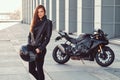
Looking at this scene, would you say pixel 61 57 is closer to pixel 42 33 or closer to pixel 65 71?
pixel 65 71

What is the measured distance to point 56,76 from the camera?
375 inches

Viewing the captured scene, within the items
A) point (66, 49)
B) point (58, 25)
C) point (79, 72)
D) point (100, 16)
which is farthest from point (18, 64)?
point (58, 25)

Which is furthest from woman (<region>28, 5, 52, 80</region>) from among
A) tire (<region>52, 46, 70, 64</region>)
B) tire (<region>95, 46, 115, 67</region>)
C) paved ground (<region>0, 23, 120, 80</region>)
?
tire (<region>52, 46, 70, 64</region>)

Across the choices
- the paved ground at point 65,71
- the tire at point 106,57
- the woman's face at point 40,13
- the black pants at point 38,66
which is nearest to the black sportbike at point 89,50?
the tire at point 106,57

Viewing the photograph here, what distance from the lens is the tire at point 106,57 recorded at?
11070 mm

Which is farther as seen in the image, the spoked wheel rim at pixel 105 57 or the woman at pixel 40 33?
the spoked wheel rim at pixel 105 57

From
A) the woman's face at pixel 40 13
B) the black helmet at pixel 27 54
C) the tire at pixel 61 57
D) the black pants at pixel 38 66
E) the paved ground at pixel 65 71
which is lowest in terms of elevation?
the paved ground at pixel 65 71

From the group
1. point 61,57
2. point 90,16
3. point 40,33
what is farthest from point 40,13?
point 90,16

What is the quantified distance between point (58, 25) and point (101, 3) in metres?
Result: 10.7

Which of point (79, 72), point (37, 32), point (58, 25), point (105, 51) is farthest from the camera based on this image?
point (58, 25)

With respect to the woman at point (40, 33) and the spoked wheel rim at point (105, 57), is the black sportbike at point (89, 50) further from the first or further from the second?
the woman at point (40, 33)

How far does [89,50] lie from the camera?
450 inches

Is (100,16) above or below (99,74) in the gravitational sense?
above

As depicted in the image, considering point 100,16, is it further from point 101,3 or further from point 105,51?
point 105,51
